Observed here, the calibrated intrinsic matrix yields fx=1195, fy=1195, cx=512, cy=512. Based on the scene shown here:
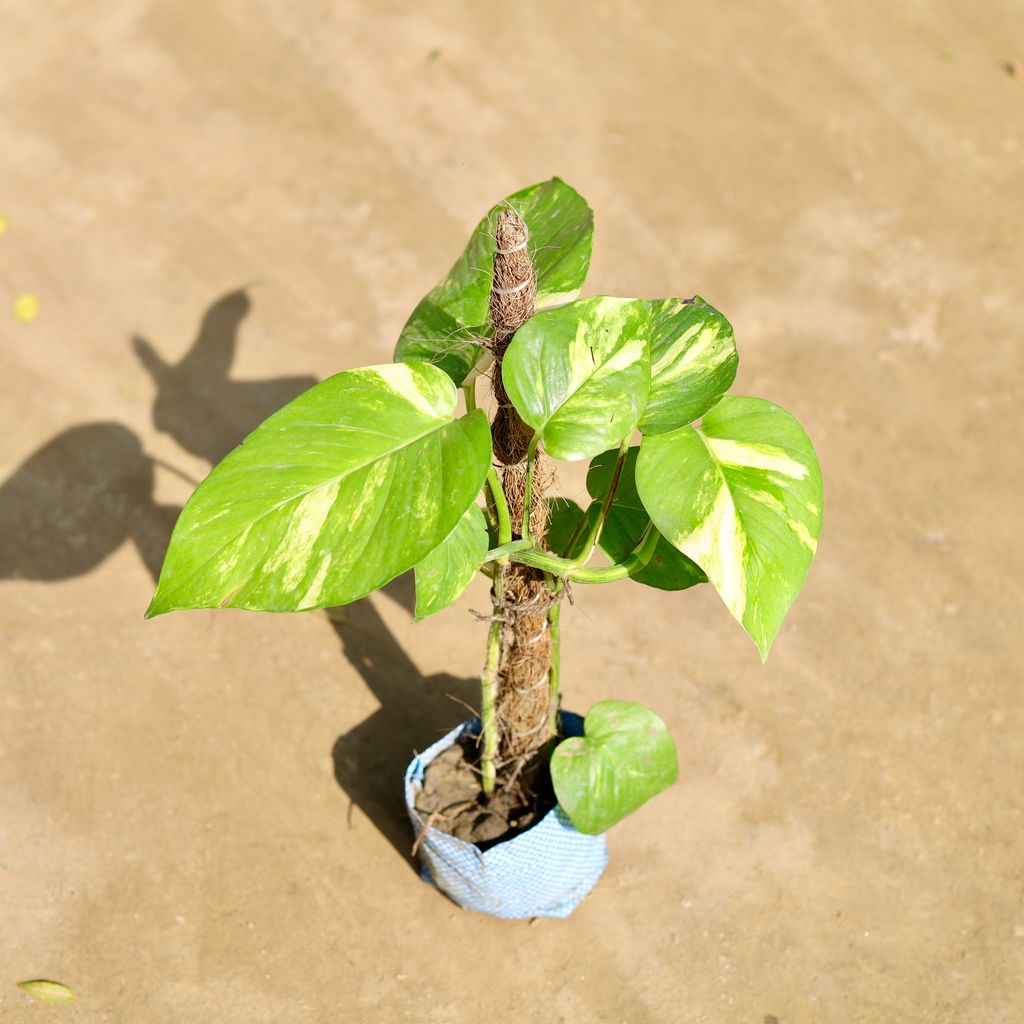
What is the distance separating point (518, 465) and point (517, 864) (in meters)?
0.69

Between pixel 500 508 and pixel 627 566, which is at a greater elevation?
pixel 500 508

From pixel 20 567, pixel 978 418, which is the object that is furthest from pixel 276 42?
pixel 978 418

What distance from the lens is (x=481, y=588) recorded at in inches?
102

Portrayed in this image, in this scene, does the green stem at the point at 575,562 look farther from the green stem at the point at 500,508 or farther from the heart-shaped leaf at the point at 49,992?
the heart-shaped leaf at the point at 49,992

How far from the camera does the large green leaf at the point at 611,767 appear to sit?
174 centimetres

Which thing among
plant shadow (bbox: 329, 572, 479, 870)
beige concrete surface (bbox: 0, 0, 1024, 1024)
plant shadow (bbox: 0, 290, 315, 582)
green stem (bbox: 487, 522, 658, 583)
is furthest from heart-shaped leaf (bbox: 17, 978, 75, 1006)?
green stem (bbox: 487, 522, 658, 583)

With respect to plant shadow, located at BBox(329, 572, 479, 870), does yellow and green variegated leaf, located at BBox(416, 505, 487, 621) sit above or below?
above

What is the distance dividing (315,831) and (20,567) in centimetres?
93

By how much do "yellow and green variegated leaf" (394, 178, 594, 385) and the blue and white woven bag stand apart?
0.72 meters

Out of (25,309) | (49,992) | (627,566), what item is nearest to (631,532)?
(627,566)

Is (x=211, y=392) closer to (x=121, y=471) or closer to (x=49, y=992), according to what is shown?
(x=121, y=471)

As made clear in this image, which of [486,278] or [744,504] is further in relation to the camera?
[486,278]

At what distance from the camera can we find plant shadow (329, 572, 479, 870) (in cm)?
225

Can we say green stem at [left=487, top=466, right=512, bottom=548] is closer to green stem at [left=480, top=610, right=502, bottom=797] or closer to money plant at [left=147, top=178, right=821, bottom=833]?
money plant at [left=147, top=178, right=821, bottom=833]
